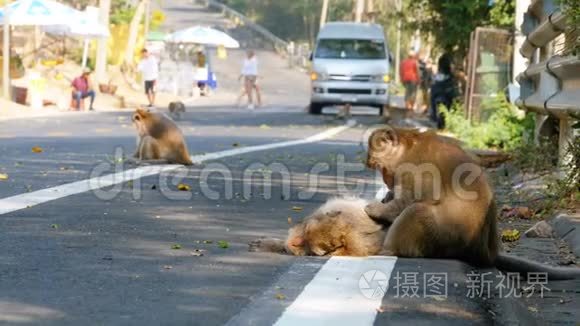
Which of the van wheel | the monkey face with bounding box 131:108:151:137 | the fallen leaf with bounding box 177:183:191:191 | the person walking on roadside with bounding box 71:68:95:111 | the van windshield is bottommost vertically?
the van wheel

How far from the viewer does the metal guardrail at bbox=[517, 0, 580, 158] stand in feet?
36.7

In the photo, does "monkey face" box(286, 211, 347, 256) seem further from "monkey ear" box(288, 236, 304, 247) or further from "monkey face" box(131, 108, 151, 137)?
"monkey face" box(131, 108, 151, 137)

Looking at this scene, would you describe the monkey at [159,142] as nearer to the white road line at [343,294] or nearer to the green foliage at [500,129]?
the green foliage at [500,129]

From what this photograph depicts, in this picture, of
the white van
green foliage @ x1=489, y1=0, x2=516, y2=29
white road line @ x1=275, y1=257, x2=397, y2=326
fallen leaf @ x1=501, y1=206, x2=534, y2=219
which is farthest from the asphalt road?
the white van

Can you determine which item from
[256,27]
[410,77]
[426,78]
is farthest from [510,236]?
[256,27]

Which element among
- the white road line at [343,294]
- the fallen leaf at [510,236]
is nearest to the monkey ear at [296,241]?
the white road line at [343,294]

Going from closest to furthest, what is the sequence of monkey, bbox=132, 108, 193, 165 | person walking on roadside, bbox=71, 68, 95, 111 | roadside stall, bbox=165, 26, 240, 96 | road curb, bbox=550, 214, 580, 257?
road curb, bbox=550, 214, 580, 257 < monkey, bbox=132, 108, 193, 165 < person walking on roadside, bbox=71, 68, 95, 111 < roadside stall, bbox=165, 26, 240, 96

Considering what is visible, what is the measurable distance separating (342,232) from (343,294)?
4.87ft

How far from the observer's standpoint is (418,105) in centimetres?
4553

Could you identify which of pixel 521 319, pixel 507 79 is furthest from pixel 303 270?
pixel 507 79

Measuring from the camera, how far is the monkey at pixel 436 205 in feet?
25.7

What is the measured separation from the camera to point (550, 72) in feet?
40.0

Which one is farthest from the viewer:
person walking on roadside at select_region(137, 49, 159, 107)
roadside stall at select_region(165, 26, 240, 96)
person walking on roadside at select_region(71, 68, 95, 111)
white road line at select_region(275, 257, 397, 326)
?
roadside stall at select_region(165, 26, 240, 96)

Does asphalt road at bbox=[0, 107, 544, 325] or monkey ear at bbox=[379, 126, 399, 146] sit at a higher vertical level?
monkey ear at bbox=[379, 126, 399, 146]
